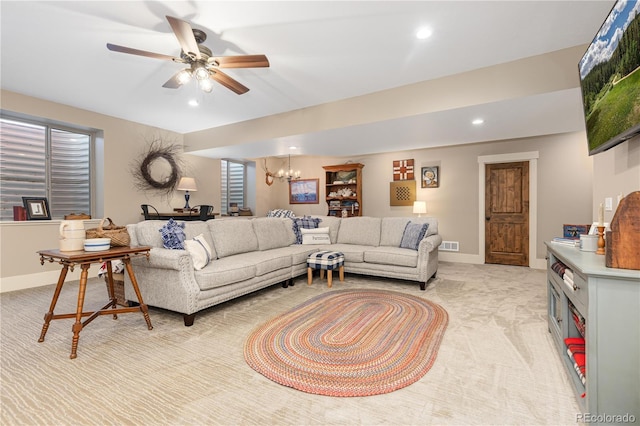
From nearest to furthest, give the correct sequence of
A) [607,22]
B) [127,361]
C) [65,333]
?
1. [607,22]
2. [127,361]
3. [65,333]

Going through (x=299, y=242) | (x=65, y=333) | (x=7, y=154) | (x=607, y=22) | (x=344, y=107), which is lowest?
(x=65, y=333)

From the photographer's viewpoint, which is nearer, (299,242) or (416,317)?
(416,317)

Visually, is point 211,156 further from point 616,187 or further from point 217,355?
point 616,187

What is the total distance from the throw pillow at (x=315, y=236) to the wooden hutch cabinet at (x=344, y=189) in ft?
6.82

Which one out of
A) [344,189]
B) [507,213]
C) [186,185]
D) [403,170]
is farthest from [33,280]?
[507,213]

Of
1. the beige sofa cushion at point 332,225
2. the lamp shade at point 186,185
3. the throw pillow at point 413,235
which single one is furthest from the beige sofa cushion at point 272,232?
the lamp shade at point 186,185

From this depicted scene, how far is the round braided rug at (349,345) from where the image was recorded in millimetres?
1820

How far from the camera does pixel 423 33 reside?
2582 millimetres

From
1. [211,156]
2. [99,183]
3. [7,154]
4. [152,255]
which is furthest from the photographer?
[211,156]

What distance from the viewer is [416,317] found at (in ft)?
9.32

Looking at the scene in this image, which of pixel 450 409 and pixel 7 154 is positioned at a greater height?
Result: pixel 7 154

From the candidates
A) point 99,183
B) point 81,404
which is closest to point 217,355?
point 81,404

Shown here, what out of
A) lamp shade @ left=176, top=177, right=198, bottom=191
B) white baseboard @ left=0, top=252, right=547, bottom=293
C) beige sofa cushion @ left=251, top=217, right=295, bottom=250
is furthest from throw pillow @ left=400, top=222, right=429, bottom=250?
lamp shade @ left=176, top=177, right=198, bottom=191

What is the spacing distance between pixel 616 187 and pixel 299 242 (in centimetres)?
382
